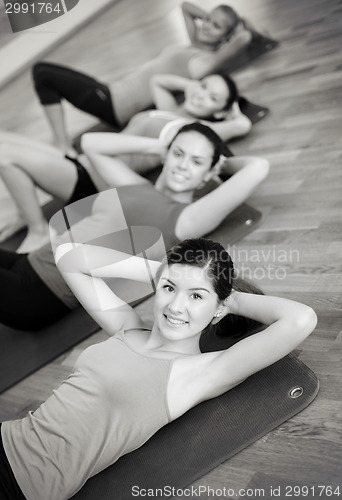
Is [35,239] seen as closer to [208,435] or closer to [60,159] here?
[60,159]

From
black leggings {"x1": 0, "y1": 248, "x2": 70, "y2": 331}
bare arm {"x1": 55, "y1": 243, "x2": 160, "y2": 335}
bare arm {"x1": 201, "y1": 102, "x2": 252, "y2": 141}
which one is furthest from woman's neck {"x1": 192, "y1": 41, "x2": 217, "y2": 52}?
bare arm {"x1": 55, "y1": 243, "x2": 160, "y2": 335}

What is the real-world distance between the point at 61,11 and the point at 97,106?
2.25 ft

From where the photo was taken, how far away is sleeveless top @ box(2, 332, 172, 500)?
1187 millimetres

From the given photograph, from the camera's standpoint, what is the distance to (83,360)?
127 cm

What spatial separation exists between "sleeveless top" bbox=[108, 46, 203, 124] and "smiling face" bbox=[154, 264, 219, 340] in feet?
5.74

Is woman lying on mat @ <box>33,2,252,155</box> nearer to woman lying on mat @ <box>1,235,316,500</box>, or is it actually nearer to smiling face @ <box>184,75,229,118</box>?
smiling face @ <box>184,75,229,118</box>

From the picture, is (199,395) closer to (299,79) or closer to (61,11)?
(61,11)

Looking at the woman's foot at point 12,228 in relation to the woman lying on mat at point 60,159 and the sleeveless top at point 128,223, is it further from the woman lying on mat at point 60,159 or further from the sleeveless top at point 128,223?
the sleeveless top at point 128,223

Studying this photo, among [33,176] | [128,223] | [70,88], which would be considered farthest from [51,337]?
[70,88]

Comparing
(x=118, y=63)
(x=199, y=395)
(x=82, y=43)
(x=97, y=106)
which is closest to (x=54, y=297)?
(x=199, y=395)

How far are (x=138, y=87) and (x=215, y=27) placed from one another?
0.50 metres

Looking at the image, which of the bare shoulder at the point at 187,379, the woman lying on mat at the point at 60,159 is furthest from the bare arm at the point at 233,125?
the bare shoulder at the point at 187,379

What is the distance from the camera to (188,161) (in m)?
1.89

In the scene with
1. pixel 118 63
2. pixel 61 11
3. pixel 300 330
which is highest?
pixel 61 11
